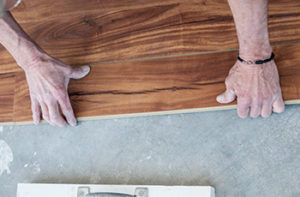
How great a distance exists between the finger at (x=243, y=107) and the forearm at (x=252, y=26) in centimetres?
13

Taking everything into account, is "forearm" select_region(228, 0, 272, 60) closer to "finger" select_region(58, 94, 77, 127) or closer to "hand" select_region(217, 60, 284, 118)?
"hand" select_region(217, 60, 284, 118)

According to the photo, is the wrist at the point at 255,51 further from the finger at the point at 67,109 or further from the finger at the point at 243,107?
the finger at the point at 67,109

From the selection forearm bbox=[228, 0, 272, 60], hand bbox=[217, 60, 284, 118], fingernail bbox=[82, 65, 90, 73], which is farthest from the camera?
fingernail bbox=[82, 65, 90, 73]

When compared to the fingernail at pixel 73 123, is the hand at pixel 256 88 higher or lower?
higher

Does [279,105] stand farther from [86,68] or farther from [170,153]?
[86,68]

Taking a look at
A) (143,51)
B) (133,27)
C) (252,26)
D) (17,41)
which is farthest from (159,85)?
(17,41)

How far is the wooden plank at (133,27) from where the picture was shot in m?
1.02

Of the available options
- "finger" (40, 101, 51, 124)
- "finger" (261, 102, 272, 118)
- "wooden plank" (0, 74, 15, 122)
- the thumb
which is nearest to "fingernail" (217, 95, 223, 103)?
"finger" (261, 102, 272, 118)

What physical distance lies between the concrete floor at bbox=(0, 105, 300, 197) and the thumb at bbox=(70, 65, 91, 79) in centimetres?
17

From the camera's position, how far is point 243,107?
2.99ft

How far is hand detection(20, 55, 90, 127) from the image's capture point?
3.34 feet

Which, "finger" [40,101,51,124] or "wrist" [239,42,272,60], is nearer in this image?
"wrist" [239,42,272,60]

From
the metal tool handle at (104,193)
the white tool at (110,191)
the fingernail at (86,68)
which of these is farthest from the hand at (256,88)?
the fingernail at (86,68)

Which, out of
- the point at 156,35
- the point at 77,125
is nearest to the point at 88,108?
the point at 77,125
